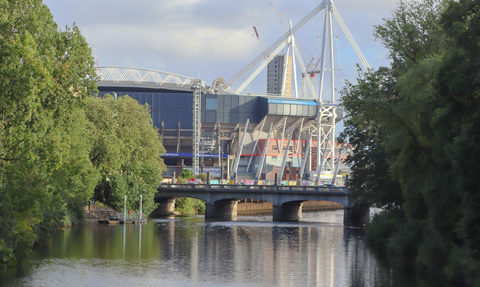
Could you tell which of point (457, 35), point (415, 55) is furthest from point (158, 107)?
point (457, 35)

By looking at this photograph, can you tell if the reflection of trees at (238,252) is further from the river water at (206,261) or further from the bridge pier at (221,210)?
the bridge pier at (221,210)

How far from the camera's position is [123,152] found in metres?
71.8

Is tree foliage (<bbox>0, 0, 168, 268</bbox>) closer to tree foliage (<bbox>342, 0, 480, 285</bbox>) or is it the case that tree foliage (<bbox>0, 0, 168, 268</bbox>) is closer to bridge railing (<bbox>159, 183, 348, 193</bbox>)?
tree foliage (<bbox>342, 0, 480, 285</bbox>)

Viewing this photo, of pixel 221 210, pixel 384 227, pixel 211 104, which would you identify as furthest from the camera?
pixel 211 104

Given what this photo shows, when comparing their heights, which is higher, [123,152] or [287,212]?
[123,152]

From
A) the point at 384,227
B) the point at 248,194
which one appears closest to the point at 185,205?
the point at 248,194

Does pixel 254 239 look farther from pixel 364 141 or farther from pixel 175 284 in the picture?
pixel 175 284

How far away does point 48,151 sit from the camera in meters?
29.7

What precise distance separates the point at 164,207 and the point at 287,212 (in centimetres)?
2003

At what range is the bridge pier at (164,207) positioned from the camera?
91.5m

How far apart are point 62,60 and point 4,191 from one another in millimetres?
8242

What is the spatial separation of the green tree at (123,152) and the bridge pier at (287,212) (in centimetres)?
1884

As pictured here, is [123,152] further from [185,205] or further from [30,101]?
[30,101]

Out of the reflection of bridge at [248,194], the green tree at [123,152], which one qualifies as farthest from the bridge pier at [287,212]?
the green tree at [123,152]
